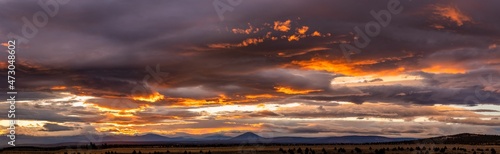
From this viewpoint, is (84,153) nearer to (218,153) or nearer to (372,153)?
(218,153)

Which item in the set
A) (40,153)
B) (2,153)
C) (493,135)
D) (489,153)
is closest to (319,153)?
(489,153)

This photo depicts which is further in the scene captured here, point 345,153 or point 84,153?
point 84,153

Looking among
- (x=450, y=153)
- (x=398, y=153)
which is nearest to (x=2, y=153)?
(x=398, y=153)

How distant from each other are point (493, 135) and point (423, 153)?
106788 mm

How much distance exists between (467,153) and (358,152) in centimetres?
1642

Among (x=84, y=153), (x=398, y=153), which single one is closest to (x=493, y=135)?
(x=398, y=153)

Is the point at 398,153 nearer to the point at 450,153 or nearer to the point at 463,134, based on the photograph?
the point at 450,153

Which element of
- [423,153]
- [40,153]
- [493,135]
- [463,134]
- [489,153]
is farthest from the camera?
[463,134]

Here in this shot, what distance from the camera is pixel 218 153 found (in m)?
83.4

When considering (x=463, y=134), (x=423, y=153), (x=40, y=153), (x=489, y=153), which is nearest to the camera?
(x=423, y=153)

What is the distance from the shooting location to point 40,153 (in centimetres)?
9144

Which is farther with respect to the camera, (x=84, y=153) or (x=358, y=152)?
(x=84, y=153)

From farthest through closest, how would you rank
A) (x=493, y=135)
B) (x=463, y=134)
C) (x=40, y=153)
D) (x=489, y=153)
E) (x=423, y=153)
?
1. (x=463, y=134)
2. (x=493, y=135)
3. (x=40, y=153)
4. (x=489, y=153)
5. (x=423, y=153)

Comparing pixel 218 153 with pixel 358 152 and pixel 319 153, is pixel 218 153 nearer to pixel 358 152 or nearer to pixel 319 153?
pixel 319 153
